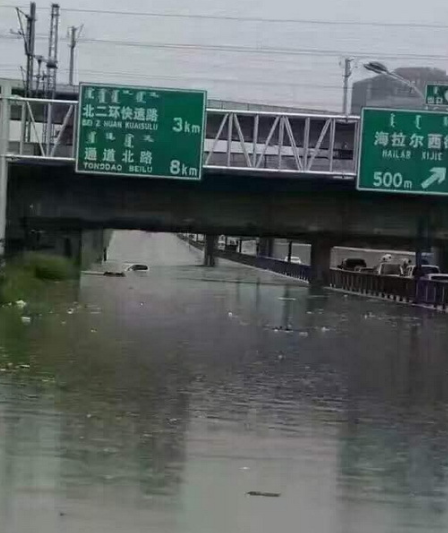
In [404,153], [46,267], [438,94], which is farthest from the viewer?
[46,267]

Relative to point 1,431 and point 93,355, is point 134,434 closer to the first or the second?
point 1,431

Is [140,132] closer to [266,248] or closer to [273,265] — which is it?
[273,265]

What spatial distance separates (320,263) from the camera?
250 feet

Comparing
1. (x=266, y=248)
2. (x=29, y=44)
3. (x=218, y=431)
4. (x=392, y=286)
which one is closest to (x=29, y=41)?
(x=29, y=44)

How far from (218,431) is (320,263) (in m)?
63.1

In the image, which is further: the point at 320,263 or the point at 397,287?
the point at 320,263

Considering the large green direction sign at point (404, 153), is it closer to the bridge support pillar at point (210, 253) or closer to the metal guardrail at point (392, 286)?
the metal guardrail at point (392, 286)

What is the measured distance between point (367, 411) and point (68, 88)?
199ft

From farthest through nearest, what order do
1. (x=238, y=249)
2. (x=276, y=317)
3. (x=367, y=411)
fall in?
(x=238, y=249)
(x=276, y=317)
(x=367, y=411)

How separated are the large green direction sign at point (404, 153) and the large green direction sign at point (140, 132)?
19.8 ft

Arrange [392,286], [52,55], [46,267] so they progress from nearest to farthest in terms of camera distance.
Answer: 1. [46,267]
2. [392,286]
3. [52,55]

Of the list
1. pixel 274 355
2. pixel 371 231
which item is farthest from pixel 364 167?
pixel 274 355

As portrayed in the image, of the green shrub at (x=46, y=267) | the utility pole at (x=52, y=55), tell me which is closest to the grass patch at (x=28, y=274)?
the green shrub at (x=46, y=267)

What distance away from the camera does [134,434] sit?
12.9m
